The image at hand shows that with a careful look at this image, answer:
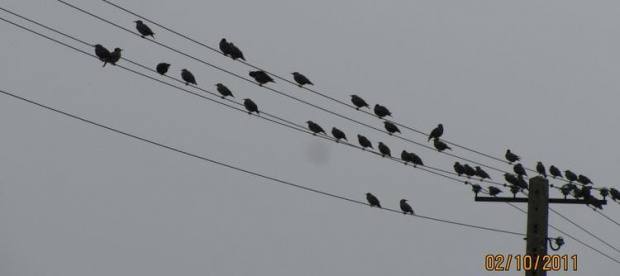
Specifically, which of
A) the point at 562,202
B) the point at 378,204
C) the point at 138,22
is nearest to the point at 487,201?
the point at 562,202

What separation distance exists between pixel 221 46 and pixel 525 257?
6305 millimetres

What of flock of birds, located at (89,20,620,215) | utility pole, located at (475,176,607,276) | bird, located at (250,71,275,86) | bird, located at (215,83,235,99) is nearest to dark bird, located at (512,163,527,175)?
flock of birds, located at (89,20,620,215)

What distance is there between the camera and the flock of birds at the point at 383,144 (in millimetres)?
25781

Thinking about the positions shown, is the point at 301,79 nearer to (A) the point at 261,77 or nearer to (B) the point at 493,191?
(A) the point at 261,77

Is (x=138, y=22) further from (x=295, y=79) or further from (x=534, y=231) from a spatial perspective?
→ (x=534, y=231)

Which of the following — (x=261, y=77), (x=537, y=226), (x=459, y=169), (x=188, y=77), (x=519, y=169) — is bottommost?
(x=537, y=226)

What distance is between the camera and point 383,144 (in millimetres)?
29891

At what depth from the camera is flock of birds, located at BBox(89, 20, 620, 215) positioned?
25781mm

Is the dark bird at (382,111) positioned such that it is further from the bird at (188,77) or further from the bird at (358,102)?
the bird at (188,77)

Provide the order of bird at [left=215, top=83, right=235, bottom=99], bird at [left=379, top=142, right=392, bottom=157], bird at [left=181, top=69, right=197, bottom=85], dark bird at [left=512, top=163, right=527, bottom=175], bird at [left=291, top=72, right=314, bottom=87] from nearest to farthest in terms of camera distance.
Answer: bird at [left=181, top=69, right=197, bottom=85] → bird at [left=215, top=83, right=235, bottom=99] → bird at [left=291, top=72, right=314, bottom=87] → bird at [left=379, top=142, right=392, bottom=157] → dark bird at [left=512, top=163, right=527, bottom=175]

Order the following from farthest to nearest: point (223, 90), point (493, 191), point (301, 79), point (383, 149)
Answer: point (493, 191), point (383, 149), point (301, 79), point (223, 90)

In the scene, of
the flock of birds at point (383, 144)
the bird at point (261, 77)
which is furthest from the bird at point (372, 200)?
the bird at point (261, 77)

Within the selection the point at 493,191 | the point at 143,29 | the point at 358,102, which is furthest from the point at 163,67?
the point at 493,191

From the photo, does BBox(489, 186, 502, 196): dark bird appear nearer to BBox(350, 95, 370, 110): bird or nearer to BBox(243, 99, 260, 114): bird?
BBox(350, 95, 370, 110): bird
